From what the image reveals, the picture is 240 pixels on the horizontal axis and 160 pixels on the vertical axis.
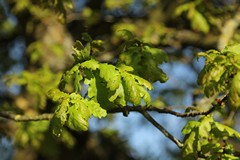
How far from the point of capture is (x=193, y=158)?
9.17 ft

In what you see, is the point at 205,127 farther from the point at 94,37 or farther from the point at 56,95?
the point at 94,37

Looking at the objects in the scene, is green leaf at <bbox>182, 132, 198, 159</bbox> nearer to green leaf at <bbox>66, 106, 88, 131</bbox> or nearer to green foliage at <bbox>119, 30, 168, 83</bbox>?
green foliage at <bbox>119, 30, 168, 83</bbox>

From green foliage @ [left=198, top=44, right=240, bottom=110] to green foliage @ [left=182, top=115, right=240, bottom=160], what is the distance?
204 millimetres

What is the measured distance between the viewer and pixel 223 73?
2641mm

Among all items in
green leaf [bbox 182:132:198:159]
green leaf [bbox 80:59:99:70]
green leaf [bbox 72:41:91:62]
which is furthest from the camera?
green leaf [bbox 182:132:198:159]

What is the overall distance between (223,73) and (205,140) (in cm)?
47

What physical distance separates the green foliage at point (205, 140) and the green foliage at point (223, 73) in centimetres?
20

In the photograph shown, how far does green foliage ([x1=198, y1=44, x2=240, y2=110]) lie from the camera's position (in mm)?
2465

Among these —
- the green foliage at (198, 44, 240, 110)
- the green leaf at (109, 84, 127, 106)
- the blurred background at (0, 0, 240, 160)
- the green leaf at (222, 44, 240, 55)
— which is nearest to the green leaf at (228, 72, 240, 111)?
the green foliage at (198, 44, 240, 110)

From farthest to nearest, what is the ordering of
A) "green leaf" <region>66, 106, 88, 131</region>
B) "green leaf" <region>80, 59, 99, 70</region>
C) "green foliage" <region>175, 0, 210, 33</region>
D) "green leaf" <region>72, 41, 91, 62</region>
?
"green foliage" <region>175, 0, 210, 33</region>, "green leaf" <region>72, 41, 91, 62</region>, "green leaf" <region>80, 59, 99, 70</region>, "green leaf" <region>66, 106, 88, 131</region>

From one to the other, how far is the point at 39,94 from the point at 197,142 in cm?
324

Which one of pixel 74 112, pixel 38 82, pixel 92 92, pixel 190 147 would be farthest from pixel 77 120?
pixel 38 82

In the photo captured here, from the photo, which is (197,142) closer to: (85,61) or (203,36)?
(85,61)

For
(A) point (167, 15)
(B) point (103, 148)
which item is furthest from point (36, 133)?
(A) point (167, 15)
